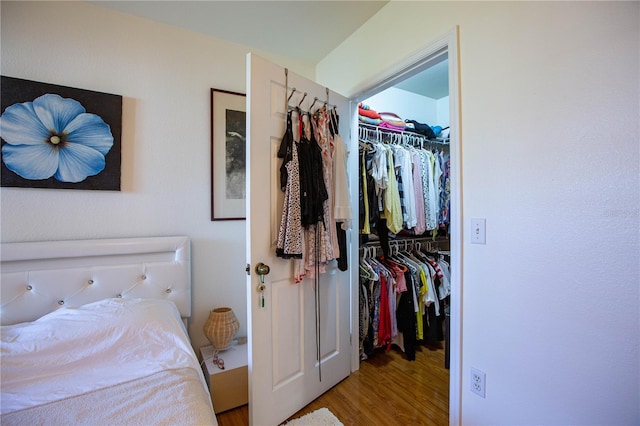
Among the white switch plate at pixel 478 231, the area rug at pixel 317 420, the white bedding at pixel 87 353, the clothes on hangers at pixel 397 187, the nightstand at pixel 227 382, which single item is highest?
the clothes on hangers at pixel 397 187

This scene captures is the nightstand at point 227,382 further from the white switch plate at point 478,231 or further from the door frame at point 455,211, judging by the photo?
the white switch plate at point 478,231

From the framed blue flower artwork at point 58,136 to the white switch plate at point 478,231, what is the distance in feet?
6.94

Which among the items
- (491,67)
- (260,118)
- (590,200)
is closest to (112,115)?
(260,118)

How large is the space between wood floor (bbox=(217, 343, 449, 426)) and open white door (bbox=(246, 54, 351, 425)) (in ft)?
0.63

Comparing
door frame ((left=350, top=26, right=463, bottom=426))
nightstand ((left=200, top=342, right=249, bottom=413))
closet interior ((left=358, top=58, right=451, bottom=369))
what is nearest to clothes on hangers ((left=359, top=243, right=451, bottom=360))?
closet interior ((left=358, top=58, right=451, bottom=369))

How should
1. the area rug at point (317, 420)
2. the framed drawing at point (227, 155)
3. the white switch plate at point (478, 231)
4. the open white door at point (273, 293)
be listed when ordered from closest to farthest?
the white switch plate at point (478, 231) < the open white door at point (273, 293) < the area rug at point (317, 420) < the framed drawing at point (227, 155)

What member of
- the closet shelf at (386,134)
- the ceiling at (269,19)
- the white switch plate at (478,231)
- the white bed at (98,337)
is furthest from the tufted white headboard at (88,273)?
the white switch plate at (478,231)

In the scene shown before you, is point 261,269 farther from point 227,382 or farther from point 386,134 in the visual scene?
point 386,134

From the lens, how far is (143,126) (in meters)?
1.88

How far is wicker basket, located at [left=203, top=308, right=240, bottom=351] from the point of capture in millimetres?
1826

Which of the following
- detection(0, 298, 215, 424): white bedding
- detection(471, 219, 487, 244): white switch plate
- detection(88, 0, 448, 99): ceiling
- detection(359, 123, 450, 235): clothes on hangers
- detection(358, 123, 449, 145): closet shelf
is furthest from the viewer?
detection(358, 123, 449, 145): closet shelf

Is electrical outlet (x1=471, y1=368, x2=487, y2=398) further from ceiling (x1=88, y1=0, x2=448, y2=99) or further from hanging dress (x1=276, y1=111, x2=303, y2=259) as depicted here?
ceiling (x1=88, y1=0, x2=448, y2=99)

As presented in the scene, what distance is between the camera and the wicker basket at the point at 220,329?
1.83 m

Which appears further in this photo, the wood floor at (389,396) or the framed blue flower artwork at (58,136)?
the wood floor at (389,396)
